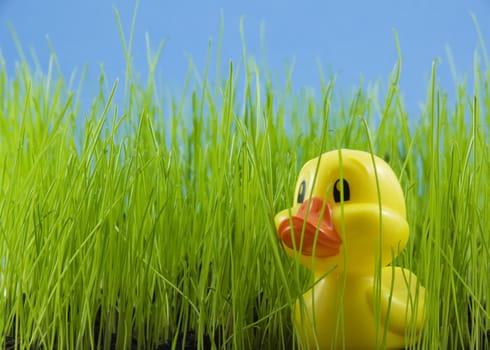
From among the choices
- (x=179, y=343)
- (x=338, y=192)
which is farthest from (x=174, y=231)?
(x=338, y=192)

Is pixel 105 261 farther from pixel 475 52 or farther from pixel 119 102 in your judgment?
pixel 475 52

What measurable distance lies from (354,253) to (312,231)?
0.23ft

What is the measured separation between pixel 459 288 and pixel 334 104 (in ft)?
1.40

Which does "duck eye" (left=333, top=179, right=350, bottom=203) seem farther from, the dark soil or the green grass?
the dark soil

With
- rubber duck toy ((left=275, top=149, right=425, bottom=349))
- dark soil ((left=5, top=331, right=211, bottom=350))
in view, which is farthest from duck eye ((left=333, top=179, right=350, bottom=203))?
dark soil ((left=5, top=331, right=211, bottom=350))

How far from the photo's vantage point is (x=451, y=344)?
851 mm

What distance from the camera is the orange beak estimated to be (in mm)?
715

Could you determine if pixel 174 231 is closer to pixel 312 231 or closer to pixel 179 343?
pixel 179 343

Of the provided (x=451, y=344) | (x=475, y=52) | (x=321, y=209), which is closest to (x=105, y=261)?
(x=321, y=209)

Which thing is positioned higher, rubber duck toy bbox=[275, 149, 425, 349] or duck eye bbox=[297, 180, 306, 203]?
duck eye bbox=[297, 180, 306, 203]

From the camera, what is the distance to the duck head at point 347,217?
0.73 m

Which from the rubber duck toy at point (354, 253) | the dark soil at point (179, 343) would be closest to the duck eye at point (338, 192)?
the rubber duck toy at point (354, 253)

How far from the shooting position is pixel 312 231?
28.5 inches

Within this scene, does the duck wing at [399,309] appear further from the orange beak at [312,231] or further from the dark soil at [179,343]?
the dark soil at [179,343]
